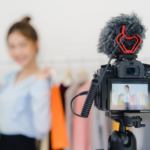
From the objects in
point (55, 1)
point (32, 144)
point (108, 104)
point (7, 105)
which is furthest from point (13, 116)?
point (108, 104)

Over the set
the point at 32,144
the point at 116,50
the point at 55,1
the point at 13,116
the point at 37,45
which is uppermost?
the point at 55,1

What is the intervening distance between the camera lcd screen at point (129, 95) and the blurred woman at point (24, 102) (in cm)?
59

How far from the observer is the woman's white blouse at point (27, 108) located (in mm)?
848

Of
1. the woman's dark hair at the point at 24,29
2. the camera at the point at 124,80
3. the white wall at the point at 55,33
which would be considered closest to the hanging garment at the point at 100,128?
the white wall at the point at 55,33

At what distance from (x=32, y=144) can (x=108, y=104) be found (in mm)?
748

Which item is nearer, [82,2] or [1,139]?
[82,2]

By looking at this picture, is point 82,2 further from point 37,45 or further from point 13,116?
point 13,116

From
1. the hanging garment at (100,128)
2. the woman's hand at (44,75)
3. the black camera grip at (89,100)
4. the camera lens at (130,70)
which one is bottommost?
the hanging garment at (100,128)

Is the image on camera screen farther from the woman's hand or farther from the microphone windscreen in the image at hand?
the woman's hand

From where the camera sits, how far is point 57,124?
85cm

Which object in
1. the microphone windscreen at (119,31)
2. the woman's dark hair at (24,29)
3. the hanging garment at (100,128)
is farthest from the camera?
the woman's dark hair at (24,29)

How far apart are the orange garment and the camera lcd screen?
58 cm

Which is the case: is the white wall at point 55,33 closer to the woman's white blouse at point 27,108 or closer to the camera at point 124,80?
the woman's white blouse at point 27,108

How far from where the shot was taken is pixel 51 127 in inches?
34.4
